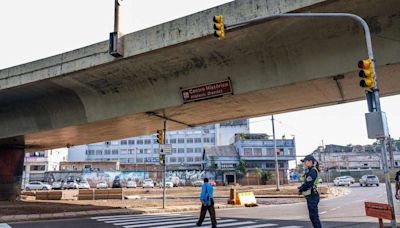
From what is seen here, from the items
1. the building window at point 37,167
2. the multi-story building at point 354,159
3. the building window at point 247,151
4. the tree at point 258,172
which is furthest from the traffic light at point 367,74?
the multi-story building at point 354,159

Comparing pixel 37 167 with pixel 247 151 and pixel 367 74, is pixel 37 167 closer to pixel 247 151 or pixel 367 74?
pixel 247 151

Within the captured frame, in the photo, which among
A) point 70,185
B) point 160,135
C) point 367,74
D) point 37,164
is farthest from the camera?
point 37,164

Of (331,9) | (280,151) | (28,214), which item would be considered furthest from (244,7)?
(280,151)

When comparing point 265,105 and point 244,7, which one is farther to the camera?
point 265,105

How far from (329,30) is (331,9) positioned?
1.06 meters

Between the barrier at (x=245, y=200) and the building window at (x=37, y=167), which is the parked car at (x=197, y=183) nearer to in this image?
the building window at (x=37, y=167)

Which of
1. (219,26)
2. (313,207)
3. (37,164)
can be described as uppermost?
(37,164)

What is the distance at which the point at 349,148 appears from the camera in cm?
12344

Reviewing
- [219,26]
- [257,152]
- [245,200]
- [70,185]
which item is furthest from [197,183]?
[219,26]

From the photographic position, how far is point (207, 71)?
13.8 meters

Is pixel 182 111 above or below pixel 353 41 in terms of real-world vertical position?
below

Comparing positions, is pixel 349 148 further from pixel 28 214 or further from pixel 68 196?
pixel 28 214

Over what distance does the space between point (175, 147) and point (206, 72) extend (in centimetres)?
10844

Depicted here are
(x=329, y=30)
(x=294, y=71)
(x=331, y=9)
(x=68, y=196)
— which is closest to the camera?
(x=331, y=9)
